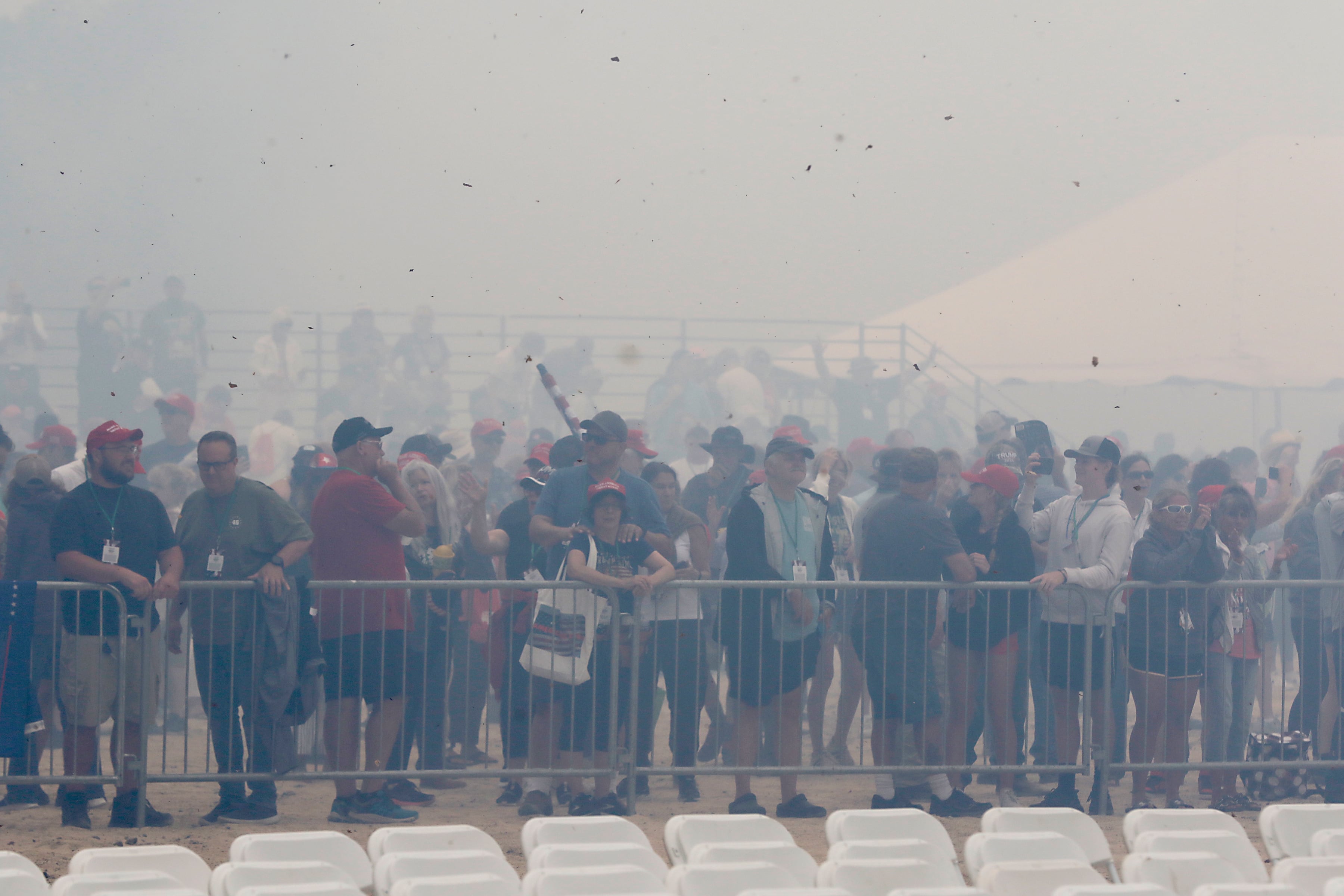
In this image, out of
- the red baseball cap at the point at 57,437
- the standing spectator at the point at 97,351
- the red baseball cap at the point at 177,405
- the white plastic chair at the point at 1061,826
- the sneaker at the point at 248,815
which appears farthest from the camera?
the standing spectator at the point at 97,351

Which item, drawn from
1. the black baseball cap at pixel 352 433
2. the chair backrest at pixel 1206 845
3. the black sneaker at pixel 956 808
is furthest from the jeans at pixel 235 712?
the chair backrest at pixel 1206 845

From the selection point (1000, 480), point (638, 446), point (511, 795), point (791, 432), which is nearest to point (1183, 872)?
point (1000, 480)

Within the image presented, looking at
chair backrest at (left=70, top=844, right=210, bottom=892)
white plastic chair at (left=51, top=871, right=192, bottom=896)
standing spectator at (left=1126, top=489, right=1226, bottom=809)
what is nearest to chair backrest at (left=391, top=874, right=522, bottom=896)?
white plastic chair at (left=51, top=871, right=192, bottom=896)

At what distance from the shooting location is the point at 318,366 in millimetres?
16734

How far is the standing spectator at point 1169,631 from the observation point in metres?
6.05

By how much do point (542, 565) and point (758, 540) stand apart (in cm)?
103

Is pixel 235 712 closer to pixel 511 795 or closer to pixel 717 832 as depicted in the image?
pixel 511 795

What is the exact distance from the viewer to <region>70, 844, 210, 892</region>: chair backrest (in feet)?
10.2

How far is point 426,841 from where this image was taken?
10.9 feet

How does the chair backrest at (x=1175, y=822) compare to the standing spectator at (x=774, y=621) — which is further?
the standing spectator at (x=774, y=621)

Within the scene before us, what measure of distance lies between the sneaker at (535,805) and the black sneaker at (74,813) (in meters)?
1.73

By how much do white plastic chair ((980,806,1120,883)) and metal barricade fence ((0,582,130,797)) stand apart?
3415 millimetres

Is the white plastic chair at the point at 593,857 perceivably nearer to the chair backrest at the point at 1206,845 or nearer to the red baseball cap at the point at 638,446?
the chair backrest at the point at 1206,845

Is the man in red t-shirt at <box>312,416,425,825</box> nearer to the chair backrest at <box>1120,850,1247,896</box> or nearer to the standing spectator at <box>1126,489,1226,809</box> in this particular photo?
the standing spectator at <box>1126,489,1226,809</box>
